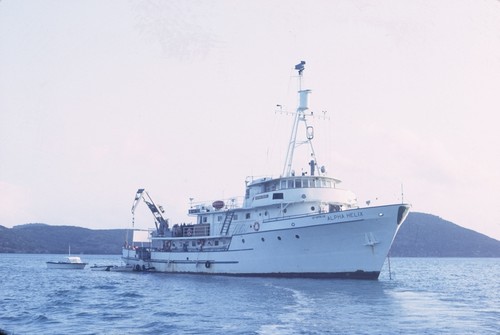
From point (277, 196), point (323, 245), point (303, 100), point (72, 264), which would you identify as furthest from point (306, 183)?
point (72, 264)

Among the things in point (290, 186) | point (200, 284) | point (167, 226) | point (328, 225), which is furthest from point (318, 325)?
point (167, 226)

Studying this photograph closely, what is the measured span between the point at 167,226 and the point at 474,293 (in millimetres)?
32970

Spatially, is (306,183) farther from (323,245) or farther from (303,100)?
(303,100)

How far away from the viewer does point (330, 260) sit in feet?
123

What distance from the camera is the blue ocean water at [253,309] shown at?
68.1 feet

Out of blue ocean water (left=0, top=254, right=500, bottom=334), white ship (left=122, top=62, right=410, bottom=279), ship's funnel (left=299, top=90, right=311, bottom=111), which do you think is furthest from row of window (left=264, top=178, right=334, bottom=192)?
blue ocean water (left=0, top=254, right=500, bottom=334)

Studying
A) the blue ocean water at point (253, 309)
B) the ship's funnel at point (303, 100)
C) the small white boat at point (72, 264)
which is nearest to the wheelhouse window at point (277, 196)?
the blue ocean water at point (253, 309)

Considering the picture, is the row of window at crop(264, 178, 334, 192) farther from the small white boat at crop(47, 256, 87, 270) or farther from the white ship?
the small white boat at crop(47, 256, 87, 270)

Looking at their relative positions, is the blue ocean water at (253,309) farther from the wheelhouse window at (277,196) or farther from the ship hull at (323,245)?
the wheelhouse window at (277,196)

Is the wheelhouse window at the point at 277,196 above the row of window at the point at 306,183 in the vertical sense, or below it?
below

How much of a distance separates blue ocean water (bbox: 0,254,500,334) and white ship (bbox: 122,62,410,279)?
6.05 ft

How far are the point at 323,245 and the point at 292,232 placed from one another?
8.12 ft

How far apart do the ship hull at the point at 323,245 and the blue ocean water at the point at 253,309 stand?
1.20 m

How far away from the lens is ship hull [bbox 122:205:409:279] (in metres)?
36.3
